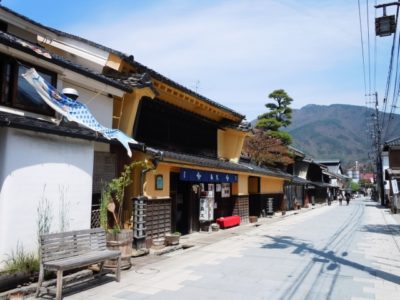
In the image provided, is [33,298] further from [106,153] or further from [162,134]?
[162,134]

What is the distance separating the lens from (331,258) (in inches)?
452

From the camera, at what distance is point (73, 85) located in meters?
10.3

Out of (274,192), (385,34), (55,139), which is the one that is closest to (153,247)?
(55,139)

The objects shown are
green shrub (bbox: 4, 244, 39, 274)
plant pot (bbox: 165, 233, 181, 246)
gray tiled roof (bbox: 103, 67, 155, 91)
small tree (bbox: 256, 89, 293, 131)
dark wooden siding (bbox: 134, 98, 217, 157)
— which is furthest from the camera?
small tree (bbox: 256, 89, 293, 131)

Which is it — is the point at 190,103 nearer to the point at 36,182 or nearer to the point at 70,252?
the point at 36,182

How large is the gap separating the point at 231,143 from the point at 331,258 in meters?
11.4

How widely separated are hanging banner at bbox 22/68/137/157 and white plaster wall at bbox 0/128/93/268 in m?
0.56

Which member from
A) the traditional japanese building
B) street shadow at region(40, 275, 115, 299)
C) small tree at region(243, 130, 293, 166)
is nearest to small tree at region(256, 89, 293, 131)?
small tree at region(243, 130, 293, 166)

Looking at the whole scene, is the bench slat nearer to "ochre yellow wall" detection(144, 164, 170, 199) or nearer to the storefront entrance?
"ochre yellow wall" detection(144, 164, 170, 199)

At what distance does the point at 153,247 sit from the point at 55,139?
5647mm

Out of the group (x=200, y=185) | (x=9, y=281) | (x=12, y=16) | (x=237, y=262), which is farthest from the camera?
(x=200, y=185)

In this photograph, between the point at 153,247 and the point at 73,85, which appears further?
the point at 153,247

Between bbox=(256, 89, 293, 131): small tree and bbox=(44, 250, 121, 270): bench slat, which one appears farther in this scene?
bbox=(256, 89, 293, 131): small tree

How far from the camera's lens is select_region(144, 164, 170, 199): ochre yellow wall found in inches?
495
